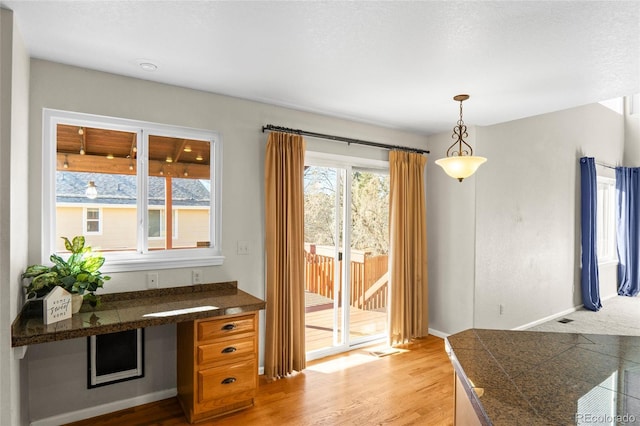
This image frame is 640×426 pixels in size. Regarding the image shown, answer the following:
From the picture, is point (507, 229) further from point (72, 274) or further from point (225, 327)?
point (72, 274)

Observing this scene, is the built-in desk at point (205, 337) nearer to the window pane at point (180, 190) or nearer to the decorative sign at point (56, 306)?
the decorative sign at point (56, 306)

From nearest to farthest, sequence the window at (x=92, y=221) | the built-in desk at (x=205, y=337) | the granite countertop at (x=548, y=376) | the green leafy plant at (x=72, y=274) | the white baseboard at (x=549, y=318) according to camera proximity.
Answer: the granite countertop at (x=548, y=376) < the green leafy plant at (x=72, y=274) < the built-in desk at (x=205, y=337) < the window at (x=92, y=221) < the white baseboard at (x=549, y=318)

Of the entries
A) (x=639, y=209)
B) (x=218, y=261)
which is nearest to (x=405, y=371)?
(x=218, y=261)

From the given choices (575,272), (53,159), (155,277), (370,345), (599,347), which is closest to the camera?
(599,347)

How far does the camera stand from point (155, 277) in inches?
112

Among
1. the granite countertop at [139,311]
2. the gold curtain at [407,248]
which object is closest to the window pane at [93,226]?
the granite countertop at [139,311]

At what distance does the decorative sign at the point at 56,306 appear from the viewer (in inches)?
81.7

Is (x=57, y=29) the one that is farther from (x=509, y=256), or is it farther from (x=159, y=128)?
(x=509, y=256)

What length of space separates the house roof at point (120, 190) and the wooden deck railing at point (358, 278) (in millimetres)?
1259

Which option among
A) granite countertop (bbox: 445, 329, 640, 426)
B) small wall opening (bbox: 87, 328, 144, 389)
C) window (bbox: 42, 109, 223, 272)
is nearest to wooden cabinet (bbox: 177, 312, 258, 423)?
small wall opening (bbox: 87, 328, 144, 389)

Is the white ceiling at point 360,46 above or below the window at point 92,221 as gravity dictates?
above

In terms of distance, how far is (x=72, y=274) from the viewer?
Result: 2.33 m

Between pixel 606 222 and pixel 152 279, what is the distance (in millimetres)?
7769

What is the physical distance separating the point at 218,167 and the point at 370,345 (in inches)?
103
